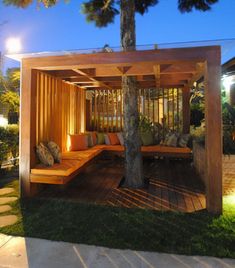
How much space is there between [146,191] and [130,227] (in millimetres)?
1551

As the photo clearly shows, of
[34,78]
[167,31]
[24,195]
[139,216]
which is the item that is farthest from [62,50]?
[167,31]

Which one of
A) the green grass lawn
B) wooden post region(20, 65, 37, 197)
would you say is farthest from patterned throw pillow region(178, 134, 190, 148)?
wooden post region(20, 65, 37, 197)

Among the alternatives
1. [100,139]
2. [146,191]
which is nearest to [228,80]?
[100,139]

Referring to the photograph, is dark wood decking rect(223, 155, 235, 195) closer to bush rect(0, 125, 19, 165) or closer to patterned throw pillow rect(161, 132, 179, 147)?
patterned throw pillow rect(161, 132, 179, 147)

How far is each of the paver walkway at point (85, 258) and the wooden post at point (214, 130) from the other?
123 cm

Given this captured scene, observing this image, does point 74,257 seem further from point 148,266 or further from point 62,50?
point 62,50

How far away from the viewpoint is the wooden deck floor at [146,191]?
390 centimetres

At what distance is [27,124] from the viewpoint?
13.4 ft

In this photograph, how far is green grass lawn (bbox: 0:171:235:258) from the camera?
104 inches

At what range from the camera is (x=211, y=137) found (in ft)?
11.4

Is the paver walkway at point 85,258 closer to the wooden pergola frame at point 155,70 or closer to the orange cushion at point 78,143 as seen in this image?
the wooden pergola frame at point 155,70

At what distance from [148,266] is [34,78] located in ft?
11.1

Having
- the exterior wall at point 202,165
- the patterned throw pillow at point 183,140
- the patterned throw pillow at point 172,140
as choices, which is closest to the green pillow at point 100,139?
the patterned throw pillow at point 172,140

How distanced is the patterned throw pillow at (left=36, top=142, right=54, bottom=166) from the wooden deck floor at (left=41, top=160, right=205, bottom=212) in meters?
0.59
